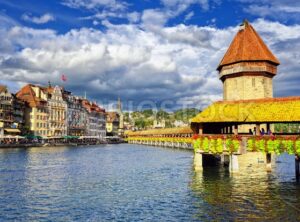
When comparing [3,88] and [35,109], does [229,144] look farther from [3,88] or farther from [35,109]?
[35,109]

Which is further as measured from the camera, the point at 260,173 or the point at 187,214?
the point at 260,173

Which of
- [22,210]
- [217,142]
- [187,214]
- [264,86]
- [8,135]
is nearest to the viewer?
[187,214]

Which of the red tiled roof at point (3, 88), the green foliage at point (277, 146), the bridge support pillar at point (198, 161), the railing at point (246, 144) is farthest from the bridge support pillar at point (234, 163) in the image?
the red tiled roof at point (3, 88)

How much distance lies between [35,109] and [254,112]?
89421 millimetres

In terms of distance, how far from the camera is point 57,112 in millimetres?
127062

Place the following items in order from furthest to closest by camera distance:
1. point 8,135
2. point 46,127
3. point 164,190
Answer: point 46,127
point 8,135
point 164,190

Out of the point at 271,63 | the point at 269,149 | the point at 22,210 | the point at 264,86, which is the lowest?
the point at 22,210

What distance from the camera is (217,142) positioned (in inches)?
1334

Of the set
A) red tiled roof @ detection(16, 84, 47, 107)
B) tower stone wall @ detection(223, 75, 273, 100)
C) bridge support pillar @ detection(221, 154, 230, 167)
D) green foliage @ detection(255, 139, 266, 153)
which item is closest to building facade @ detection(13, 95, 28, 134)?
red tiled roof @ detection(16, 84, 47, 107)

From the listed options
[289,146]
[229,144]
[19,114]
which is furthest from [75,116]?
[289,146]

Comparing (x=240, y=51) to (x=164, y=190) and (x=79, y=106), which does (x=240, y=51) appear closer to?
(x=164, y=190)

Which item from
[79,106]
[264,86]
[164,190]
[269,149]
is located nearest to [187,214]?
[164,190]

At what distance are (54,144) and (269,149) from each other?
80976mm

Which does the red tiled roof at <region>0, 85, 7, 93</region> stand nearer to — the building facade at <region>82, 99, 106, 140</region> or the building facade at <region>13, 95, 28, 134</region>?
the building facade at <region>13, 95, 28, 134</region>
